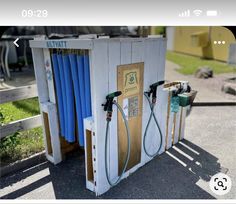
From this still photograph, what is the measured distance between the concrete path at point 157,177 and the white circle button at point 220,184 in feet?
0.16

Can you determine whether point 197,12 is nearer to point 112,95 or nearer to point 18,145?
point 112,95

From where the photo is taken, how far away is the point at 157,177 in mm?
2422

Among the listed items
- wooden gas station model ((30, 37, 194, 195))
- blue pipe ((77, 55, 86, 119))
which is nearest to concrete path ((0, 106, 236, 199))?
wooden gas station model ((30, 37, 194, 195))

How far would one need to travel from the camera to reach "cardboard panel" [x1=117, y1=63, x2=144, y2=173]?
6.91 ft

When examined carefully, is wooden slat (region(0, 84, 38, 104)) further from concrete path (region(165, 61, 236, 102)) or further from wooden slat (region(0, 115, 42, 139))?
concrete path (region(165, 61, 236, 102))

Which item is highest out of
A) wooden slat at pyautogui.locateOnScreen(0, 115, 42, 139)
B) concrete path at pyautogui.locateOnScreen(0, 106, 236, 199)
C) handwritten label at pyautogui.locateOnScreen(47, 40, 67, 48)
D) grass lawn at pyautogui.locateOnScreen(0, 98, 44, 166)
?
handwritten label at pyautogui.locateOnScreen(47, 40, 67, 48)

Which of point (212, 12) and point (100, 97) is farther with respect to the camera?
point (100, 97)

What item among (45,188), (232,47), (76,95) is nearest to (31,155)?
(45,188)

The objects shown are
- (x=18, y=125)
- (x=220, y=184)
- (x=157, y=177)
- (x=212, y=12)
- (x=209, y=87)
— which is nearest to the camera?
(x=212, y=12)

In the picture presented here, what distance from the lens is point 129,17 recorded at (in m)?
1.44

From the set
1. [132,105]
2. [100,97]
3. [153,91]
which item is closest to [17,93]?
[100,97]

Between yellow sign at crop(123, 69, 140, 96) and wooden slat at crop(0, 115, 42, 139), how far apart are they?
1.22 meters

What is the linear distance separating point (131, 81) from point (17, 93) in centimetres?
133

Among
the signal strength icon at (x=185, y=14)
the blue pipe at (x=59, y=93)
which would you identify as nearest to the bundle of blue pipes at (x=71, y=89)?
the blue pipe at (x=59, y=93)
